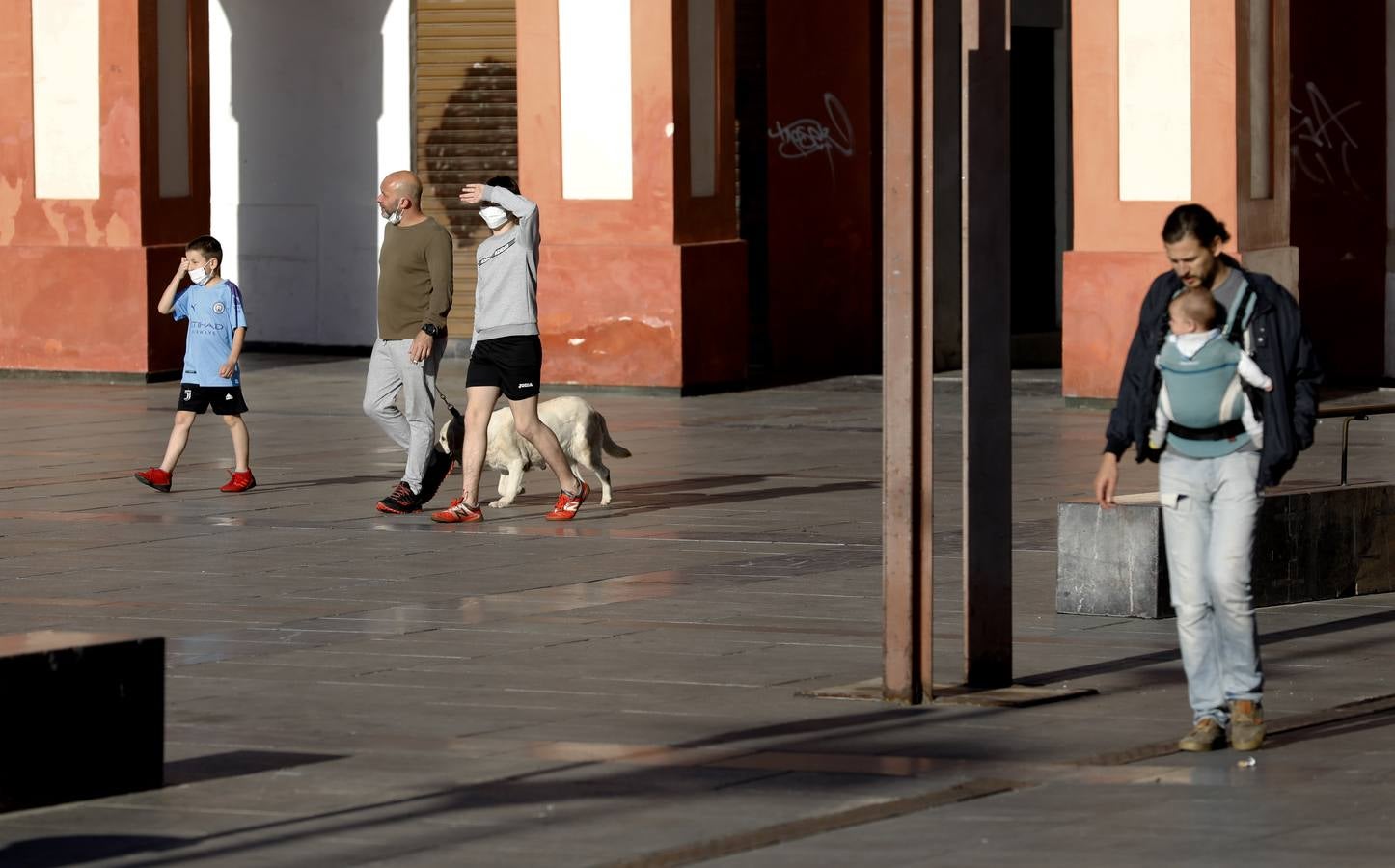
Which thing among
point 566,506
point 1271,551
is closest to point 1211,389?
point 1271,551

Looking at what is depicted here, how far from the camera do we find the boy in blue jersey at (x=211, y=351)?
15047 mm

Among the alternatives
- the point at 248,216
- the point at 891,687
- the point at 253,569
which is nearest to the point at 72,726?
the point at 891,687

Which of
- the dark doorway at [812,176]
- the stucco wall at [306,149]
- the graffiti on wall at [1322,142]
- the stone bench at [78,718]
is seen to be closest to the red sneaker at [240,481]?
the stone bench at [78,718]

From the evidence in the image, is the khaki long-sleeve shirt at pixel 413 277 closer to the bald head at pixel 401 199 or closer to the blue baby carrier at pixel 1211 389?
the bald head at pixel 401 199

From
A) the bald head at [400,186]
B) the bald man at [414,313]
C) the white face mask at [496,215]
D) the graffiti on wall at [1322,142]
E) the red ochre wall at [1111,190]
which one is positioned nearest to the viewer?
the white face mask at [496,215]

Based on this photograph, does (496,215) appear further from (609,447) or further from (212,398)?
(212,398)

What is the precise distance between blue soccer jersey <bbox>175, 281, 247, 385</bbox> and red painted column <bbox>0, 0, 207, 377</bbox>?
26.1 ft

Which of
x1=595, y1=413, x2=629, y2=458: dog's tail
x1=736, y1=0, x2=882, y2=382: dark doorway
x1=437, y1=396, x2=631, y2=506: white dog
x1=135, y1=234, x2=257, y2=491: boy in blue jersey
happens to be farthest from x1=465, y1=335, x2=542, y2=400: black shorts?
x1=736, y1=0, x2=882, y2=382: dark doorway

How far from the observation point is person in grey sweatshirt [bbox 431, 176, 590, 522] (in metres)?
13.5

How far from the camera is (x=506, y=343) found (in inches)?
532

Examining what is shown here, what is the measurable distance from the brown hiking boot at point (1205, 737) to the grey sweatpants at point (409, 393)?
6667 mm

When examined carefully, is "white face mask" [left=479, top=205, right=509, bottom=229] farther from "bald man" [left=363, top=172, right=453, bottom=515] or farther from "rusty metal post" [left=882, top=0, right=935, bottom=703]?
"rusty metal post" [left=882, top=0, right=935, bottom=703]

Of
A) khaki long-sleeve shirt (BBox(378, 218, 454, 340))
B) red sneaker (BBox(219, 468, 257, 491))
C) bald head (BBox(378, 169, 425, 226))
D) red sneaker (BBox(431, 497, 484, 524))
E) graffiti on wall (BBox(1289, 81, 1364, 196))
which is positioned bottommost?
red sneaker (BBox(431, 497, 484, 524))

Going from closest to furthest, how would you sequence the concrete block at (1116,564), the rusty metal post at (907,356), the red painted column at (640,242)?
1. the rusty metal post at (907,356)
2. the concrete block at (1116,564)
3. the red painted column at (640,242)
